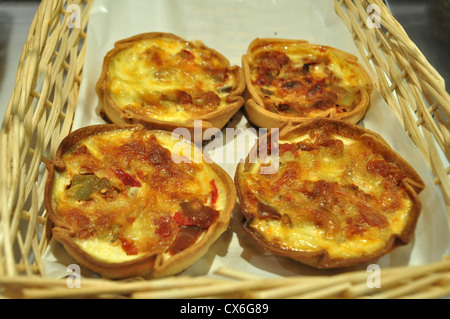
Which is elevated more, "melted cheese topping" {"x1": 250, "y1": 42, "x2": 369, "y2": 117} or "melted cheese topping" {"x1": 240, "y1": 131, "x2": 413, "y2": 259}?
"melted cheese topping" {"x1": 250, "y1": 42, "x2": 369, "y2": 117}

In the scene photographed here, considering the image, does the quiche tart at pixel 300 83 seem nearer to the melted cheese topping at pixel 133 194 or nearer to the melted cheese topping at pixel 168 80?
the melted cheese topping at pixel 168 80

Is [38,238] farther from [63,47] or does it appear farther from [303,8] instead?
[303,8]

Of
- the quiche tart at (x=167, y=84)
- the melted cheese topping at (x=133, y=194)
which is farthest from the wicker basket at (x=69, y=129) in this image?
the quiche tart at (x=167, y=84)

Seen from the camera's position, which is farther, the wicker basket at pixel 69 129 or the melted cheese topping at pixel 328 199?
the melted cheese topping at pixel 328 199

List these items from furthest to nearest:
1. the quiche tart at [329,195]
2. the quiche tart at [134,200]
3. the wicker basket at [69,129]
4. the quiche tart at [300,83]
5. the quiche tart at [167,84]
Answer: the quiche tart at [300,83], the quiche tart at [167,84], the quiche tart at [329,195], the quiche tart at [134,200], the wicker basket at [69,129]

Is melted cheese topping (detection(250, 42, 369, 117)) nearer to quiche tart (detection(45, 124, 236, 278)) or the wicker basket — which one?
the wicker basket

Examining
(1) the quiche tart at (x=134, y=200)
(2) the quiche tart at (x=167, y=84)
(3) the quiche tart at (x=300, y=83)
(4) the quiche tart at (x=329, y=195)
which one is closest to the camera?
(1) the quiche tart at (x=134, y=200)

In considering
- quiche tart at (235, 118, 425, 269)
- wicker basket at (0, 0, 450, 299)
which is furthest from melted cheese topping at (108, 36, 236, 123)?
quiche tart at (235, 118, 425, 269)
